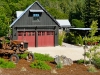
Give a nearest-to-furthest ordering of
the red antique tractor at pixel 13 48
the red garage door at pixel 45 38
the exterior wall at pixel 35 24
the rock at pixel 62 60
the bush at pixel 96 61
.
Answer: the rock at pixel 62 60 < the bush at pixel 96 61 < the red antique tractor at pixel 13 48 < the exterior wall at pixel 35 24 < the red garage door at pixel 45 38

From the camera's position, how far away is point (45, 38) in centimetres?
3644

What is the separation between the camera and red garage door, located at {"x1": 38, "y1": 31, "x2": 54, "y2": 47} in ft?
118

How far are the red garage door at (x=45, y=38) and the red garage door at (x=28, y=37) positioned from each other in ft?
3.24

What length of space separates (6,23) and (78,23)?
3326 cm

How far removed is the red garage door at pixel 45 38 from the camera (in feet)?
118

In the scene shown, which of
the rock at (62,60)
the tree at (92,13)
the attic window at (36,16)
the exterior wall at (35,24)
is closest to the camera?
the rock at (62,60)

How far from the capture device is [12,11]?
61.6 metres

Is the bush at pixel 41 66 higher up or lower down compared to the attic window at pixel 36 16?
lower down

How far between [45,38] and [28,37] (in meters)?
2.46

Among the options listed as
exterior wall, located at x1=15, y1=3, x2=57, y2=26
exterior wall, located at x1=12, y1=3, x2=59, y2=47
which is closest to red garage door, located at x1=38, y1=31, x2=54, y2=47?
exterior wall, located at x1=12, y1=3, x2=59, y2=47

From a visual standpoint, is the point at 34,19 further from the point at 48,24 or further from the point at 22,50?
the point at 22,50

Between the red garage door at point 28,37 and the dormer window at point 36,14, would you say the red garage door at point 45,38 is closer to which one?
the red garage door at point 28,37

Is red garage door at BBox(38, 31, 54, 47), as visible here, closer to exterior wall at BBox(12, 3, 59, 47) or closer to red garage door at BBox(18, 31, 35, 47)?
exterior wall at BBox(12, 3, 59, 47)

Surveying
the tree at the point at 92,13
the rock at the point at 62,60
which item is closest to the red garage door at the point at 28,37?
the rock at the point at 62,60
